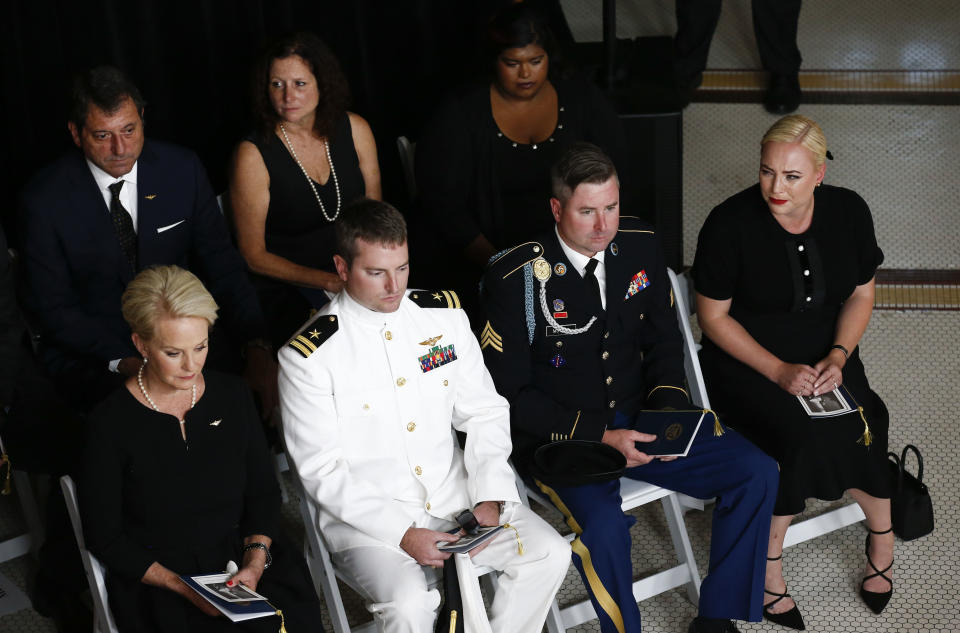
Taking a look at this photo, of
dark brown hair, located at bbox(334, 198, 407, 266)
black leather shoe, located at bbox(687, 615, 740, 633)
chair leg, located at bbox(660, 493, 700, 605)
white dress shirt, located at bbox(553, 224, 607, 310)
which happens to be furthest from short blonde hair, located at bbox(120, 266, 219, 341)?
black leather shoe, located at bbox(687, 615, 740, 633)

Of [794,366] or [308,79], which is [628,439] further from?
[308,79]

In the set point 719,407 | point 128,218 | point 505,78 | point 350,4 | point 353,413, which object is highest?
point 350,4

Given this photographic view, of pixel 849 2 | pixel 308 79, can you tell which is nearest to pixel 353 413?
pixel 308 79

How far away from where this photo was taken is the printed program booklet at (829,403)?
11.2 ft

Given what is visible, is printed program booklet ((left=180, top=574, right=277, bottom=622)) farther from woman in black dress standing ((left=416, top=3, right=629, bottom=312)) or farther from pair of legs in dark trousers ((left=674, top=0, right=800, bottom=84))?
pair of legs in dark trousers ((left=674, top=0, right=800, bottom=84))

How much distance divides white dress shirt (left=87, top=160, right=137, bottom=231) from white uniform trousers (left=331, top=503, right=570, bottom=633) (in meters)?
1.33

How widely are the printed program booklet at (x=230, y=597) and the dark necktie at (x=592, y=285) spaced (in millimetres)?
1347

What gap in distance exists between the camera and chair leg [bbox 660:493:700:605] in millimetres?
3428

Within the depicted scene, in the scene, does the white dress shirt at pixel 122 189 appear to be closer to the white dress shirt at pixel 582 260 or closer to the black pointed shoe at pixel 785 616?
the white dress shirt at pixel 582 260

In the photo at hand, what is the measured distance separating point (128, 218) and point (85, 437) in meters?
1.01

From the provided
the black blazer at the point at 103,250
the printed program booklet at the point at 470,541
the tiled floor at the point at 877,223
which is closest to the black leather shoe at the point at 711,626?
the tiled floor at the point at 877,223

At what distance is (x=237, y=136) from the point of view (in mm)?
4297

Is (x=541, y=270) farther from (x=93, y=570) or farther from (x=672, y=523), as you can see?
(x=93, y=570)

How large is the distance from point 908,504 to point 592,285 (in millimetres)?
A: 1316
